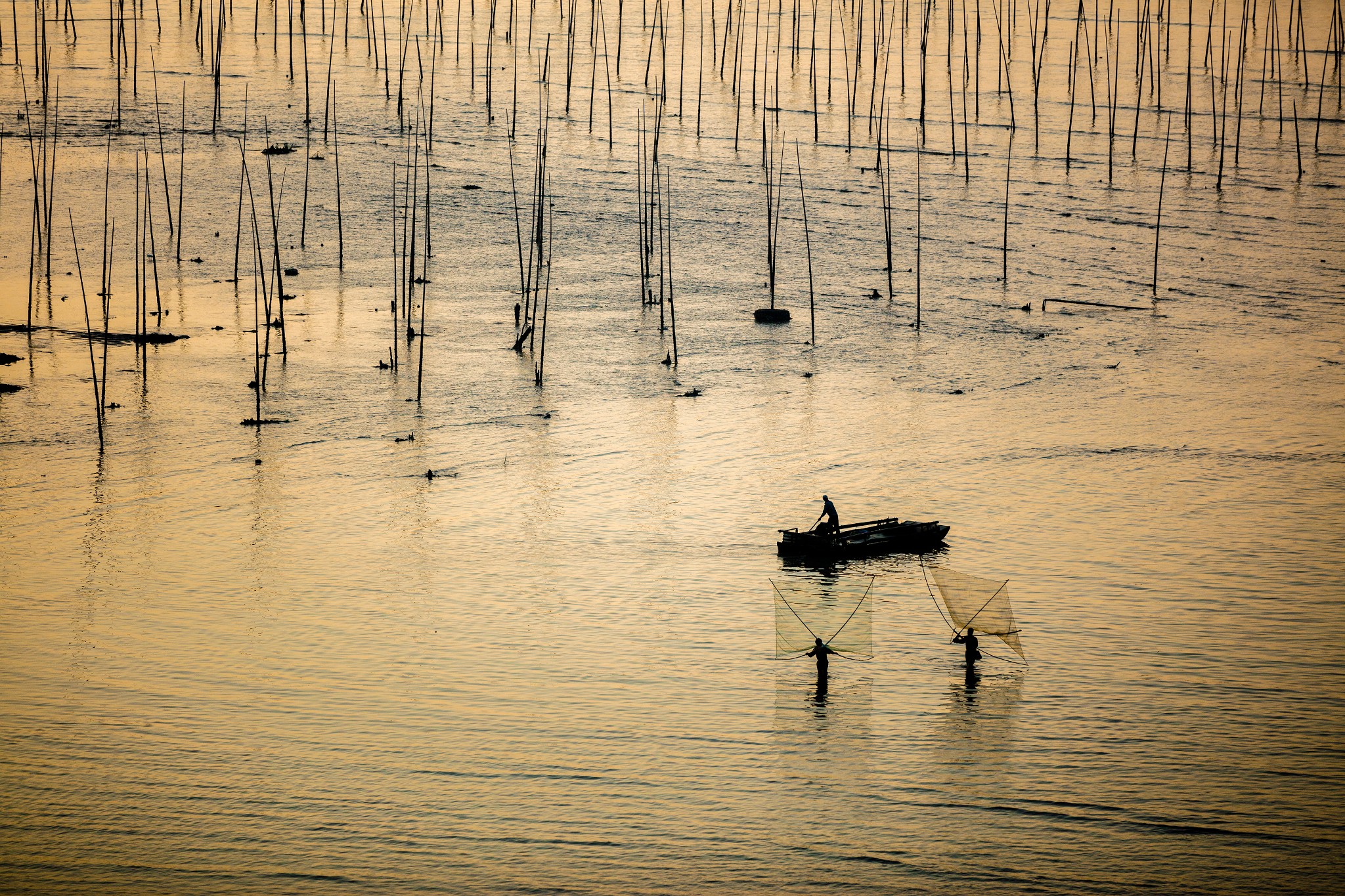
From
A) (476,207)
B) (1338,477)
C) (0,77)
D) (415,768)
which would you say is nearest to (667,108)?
(476,207)

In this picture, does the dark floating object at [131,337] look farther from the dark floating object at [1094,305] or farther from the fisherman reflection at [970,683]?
the dark floating object at [1094,305]

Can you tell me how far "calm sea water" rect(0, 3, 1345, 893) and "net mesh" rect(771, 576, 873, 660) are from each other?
4.9 inches

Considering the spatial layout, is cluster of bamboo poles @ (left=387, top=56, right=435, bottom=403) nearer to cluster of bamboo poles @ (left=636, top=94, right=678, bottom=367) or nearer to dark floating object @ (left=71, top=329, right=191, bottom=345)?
dark floating object @ (left=71, top=329, right=191, bottom=345)

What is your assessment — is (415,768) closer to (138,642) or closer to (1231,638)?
(138,642)

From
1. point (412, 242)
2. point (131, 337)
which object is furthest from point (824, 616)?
point (412, 242)

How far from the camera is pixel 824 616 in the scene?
8.45 meters

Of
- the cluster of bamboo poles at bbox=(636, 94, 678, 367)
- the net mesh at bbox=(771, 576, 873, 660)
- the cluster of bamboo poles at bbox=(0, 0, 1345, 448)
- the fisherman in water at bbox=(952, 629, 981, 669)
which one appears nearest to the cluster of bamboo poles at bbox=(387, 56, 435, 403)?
the cluster of bamboo poles at bbox=(0, 0, 1345, 448)

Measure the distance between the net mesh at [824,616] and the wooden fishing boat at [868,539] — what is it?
0.75ft

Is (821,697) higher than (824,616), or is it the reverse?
(824,616)

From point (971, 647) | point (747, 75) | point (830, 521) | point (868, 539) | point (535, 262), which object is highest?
point (747, 75)

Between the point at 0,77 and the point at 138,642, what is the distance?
48.2 ft

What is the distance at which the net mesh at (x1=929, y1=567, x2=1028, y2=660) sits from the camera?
8.20m

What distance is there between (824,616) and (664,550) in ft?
4.46

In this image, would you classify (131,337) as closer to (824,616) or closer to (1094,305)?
(824,616)
